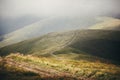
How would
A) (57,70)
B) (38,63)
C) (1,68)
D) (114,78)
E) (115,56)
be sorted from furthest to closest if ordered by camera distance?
(115,56)
(38,63)
(57,70)
(1,68)
(114,78)

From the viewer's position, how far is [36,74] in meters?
70.0

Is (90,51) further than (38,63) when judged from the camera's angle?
Yes

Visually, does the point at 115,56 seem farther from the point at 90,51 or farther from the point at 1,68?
the point at 1,68

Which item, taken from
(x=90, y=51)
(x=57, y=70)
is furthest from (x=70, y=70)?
(x=90, y=51)

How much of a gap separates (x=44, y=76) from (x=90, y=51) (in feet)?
348

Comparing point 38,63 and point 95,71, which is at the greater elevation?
point 38,63

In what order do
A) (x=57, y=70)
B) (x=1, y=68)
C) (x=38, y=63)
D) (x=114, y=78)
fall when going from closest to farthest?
(x=114, y=78), (x=1, y=68), (x=57, y=70), (x=38, y=63)

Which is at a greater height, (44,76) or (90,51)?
(90,51)

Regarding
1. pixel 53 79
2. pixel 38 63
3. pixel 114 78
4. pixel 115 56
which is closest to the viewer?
pixel 53 79

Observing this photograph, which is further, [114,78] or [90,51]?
[90,51]

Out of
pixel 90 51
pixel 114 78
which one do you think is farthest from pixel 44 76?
pixel 90 51

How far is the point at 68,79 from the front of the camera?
215 feet

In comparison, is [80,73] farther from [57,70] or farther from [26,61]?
[26,61]

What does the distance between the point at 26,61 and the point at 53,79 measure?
26102 mm
